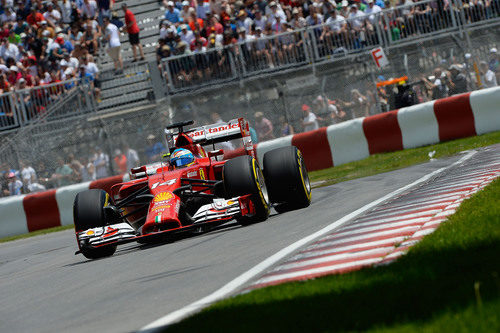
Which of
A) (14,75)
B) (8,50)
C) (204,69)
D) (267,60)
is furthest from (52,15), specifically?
(267,60)

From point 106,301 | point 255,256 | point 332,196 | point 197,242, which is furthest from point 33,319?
point 332,196

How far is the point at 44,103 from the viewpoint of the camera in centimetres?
2147

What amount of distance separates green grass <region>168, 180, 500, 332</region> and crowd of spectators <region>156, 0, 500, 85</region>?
581 inches

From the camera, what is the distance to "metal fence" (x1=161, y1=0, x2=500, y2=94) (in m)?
20.4

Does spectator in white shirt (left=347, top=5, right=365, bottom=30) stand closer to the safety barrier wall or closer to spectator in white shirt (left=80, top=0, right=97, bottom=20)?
the safety barrier wall

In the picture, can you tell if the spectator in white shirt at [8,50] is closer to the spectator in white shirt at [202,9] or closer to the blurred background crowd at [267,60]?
the blurred background crowd at [267,60]

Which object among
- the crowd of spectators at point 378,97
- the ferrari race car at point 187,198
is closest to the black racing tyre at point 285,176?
the ferrari race car at point 187,198

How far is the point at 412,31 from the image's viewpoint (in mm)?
20484

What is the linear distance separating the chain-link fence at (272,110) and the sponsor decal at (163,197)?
373 inches

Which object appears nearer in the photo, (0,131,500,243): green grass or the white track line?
the white track line

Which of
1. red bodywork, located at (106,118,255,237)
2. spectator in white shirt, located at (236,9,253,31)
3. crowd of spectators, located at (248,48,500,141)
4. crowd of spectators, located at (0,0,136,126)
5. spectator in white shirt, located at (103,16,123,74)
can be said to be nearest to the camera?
red bodywork, located at (106,118,255,237)

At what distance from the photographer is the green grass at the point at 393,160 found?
52.0 ft

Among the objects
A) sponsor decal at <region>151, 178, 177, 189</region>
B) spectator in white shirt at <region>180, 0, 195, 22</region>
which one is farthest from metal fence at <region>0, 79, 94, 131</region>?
sponsor decal at <region>151, 178, 177, 189</region>

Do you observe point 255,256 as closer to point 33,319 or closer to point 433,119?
point 33,319
